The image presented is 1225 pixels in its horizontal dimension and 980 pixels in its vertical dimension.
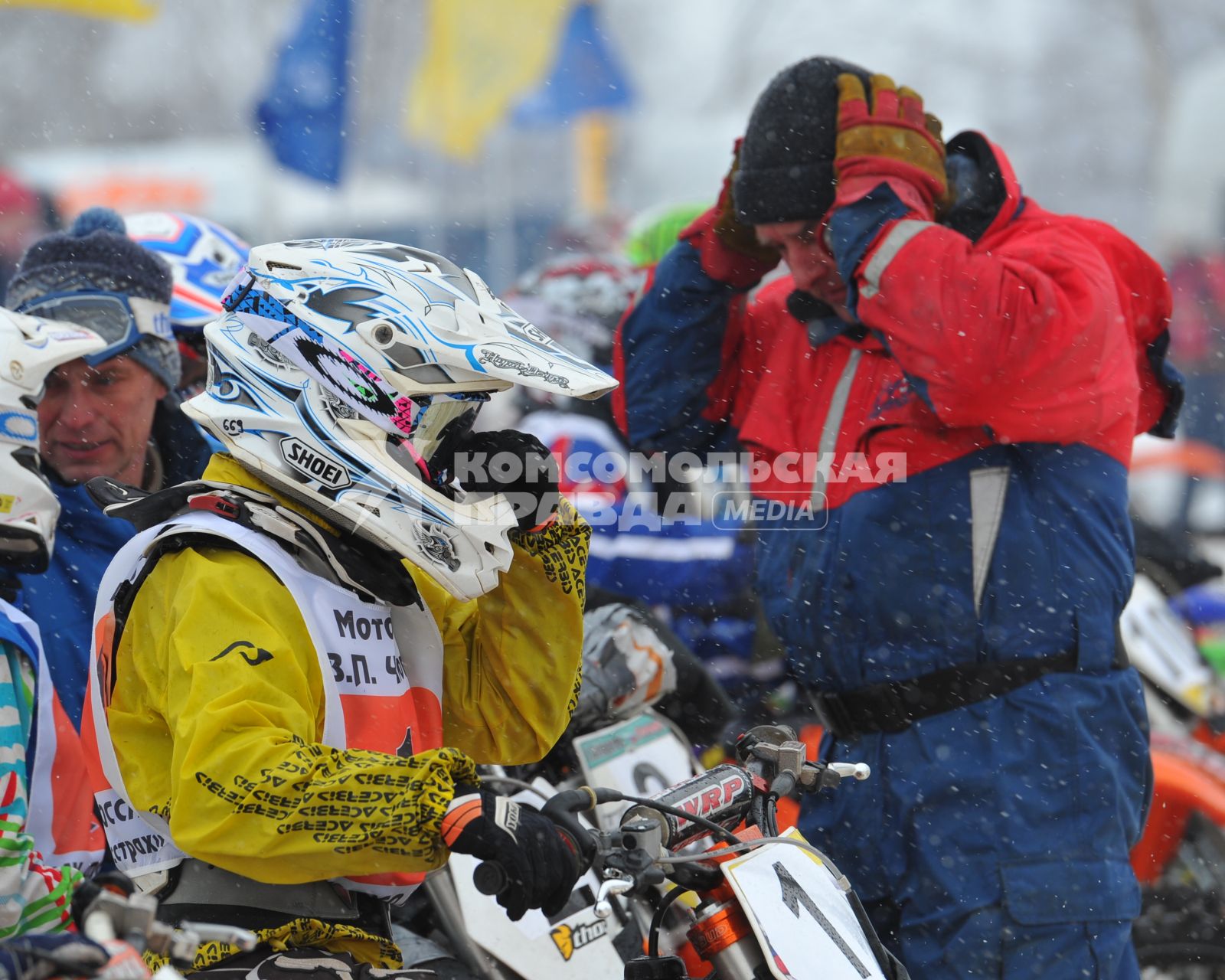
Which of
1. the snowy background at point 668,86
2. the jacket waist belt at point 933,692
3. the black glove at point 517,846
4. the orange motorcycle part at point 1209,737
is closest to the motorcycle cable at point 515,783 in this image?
the jacket waist belt at point 933,692

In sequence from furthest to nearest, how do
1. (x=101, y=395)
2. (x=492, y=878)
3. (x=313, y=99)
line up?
1. (x=313, y=99)
2. (x=101, y=395)
3. (x=492, y=878)

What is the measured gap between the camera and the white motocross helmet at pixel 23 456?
9.86 feet

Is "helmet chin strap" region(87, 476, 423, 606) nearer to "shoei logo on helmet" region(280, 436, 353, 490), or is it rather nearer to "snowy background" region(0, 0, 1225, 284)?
"shoei logo on helmet" region(280, 436, 353, 490)

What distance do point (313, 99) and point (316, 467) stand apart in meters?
8.91

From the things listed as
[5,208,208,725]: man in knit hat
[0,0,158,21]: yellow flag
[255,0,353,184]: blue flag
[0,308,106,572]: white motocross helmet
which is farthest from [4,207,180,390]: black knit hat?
[0,0,158,21]: yellow flag

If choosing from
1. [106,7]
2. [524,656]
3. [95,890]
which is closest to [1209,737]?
[524,656]

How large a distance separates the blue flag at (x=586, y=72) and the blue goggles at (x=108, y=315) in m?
13.7

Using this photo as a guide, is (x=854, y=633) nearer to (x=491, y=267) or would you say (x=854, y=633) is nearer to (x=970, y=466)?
(x=970, y=466)

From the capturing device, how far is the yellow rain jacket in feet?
7.24

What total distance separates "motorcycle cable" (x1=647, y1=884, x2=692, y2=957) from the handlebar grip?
1.28ft

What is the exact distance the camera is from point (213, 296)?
188 inches

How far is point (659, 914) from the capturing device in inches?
95.9

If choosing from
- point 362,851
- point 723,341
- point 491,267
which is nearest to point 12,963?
point 362,851

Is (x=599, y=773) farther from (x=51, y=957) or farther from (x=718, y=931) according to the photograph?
(x=51, y=957)
